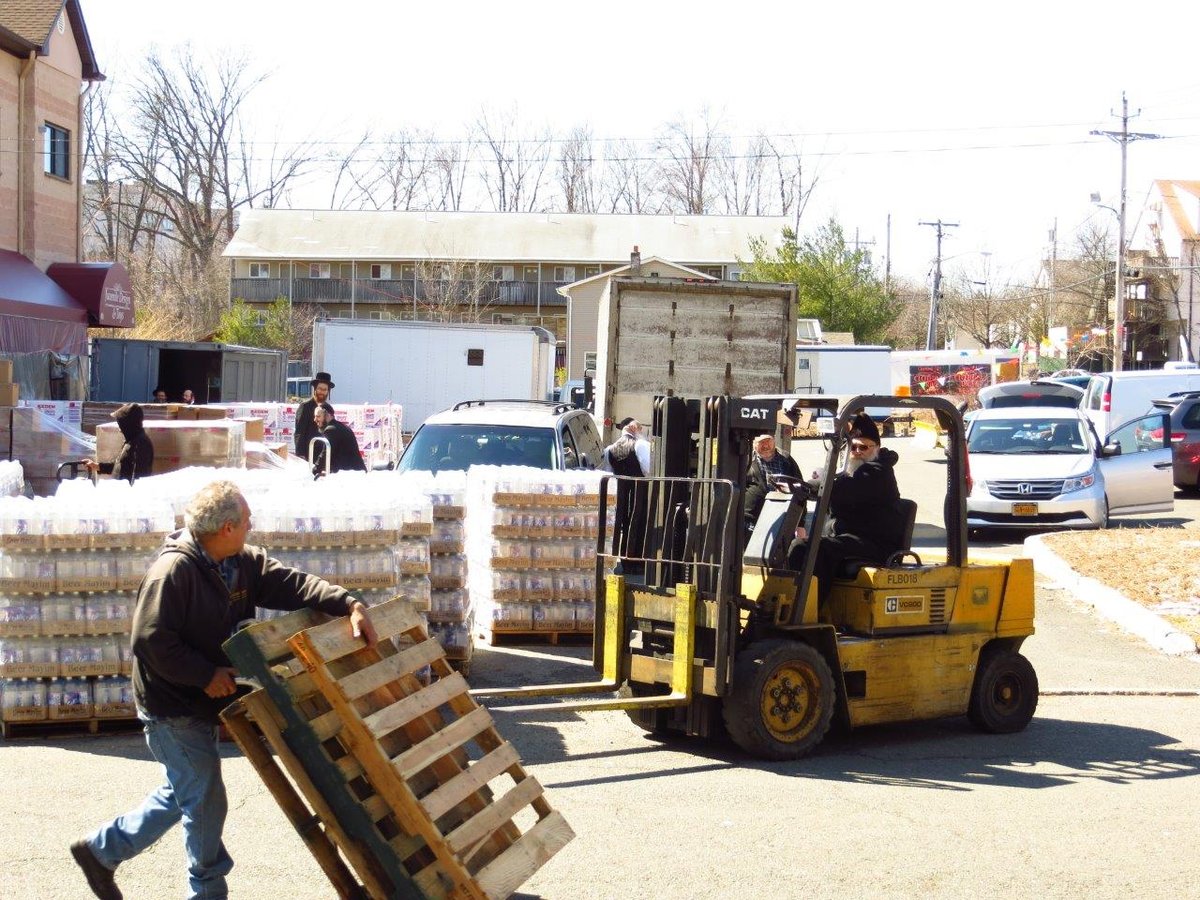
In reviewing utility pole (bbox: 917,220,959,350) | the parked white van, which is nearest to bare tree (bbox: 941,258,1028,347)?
utility pole (bbox: 917,220,959,350)

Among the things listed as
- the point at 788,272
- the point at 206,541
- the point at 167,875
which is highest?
the point at 788,272

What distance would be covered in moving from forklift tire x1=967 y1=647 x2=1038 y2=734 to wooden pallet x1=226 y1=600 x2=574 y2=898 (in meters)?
4.81

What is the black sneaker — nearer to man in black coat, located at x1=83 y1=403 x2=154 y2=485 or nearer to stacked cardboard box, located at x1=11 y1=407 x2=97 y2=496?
man in black coat, located at x1=83 y1=403 x2=154 y2=485

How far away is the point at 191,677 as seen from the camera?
5.01m

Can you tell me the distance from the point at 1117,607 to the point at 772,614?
23.0 ft

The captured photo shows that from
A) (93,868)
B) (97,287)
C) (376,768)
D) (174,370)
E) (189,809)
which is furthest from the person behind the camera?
(174,370)

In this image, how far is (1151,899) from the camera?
6051 mm

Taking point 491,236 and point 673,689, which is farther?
point 491,236

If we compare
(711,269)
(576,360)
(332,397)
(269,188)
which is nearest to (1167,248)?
(711,269)

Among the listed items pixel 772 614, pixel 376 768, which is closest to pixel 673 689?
pixel 772 614

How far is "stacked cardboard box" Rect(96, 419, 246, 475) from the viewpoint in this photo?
47.3 feet

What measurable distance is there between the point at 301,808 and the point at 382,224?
242 feet

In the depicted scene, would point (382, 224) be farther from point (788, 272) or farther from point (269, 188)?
point (788, 272)

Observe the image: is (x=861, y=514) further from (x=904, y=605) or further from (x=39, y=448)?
(x=39, y=448)
